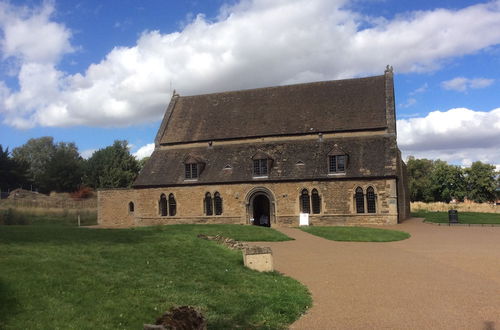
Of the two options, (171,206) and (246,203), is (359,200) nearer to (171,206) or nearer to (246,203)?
(246,203)

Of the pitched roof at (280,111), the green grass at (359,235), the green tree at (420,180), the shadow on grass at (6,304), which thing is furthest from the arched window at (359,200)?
the green tree at (420,180)

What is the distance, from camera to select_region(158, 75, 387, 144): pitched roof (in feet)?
123

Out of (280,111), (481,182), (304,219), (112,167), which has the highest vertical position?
(280,111)

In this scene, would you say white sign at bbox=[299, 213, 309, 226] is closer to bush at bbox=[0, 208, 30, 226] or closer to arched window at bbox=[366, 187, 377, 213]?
arched window at bbox=[366, 187, 377, 213]

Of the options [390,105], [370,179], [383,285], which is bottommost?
[383,285]

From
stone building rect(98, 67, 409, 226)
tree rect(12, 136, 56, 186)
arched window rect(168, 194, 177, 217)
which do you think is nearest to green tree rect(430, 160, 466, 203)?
stone building rect(98, 67, 409, 226)

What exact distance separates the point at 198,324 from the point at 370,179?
93.2 feet

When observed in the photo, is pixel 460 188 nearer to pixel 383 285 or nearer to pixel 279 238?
pixel 279 238

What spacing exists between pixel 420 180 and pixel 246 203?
6832cm

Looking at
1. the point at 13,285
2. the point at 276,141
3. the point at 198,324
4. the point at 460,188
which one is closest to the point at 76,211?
the point at 276,141

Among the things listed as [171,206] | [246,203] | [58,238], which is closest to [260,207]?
[246,203]

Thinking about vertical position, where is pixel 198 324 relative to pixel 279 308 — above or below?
above

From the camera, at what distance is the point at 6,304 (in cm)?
839

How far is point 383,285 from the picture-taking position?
12.8 meters
